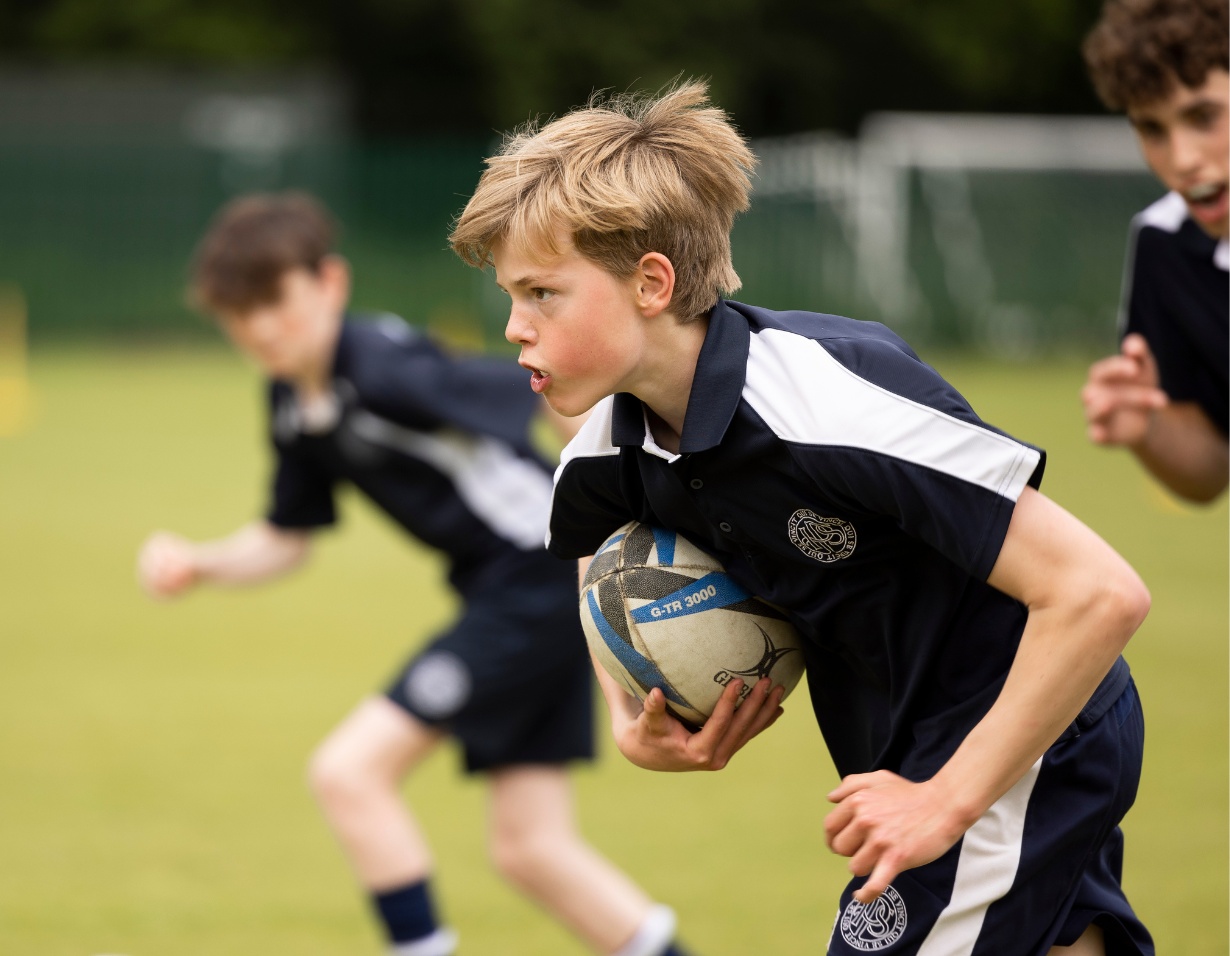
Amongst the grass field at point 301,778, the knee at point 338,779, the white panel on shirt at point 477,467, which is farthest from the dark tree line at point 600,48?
the knee at point 338,779

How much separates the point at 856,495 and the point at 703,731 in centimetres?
56

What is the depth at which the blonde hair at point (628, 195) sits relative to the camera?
7.98ft

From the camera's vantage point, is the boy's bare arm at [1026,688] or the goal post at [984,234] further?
the goal post at [984,234]

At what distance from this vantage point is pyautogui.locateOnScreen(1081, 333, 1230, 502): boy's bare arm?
3410 mm

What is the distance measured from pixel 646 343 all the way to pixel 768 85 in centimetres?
3152

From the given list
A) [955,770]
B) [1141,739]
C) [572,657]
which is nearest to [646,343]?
[955,770]

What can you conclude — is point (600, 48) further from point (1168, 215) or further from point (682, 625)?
point (682, 625)

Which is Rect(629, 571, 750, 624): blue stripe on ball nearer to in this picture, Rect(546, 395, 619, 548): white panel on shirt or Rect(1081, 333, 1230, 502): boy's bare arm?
Rect(546, 395, 619, 548): white panel on shirt

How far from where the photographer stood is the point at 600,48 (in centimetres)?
3020

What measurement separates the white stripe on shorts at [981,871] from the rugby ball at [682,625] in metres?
0.44

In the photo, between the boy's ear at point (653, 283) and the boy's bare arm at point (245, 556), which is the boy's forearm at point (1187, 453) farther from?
the boy's bare arm at point (245, 556)

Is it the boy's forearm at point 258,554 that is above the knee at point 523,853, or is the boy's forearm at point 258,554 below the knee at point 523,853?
above

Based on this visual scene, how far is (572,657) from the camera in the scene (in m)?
4.45

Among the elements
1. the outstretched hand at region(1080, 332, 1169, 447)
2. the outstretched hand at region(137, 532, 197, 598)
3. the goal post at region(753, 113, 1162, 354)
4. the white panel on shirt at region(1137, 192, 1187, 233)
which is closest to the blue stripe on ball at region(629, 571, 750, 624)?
the outstretched hand at region(1080, 332, 1169, 447)
